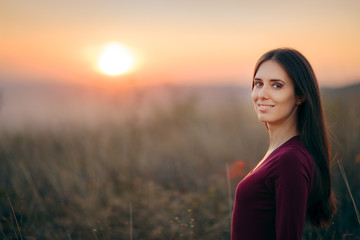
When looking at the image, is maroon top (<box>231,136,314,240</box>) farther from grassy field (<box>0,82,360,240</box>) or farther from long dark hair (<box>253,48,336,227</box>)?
grassy field (<box>0,82,360,240</box>)

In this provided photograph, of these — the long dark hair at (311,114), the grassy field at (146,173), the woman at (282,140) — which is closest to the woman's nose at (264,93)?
the woman at (282,140)

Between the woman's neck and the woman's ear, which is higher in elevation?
Result: the woman's ear

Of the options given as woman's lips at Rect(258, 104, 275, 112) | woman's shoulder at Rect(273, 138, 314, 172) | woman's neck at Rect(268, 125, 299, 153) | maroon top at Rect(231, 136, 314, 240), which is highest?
woman's lips at Rect(258, 104, 275, 112)

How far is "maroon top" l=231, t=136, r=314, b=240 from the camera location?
109 cm

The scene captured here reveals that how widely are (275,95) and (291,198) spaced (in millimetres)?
496

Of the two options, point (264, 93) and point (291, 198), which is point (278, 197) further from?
point (264, 93)

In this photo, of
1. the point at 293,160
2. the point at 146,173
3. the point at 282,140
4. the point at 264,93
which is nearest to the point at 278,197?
the point at 293,160

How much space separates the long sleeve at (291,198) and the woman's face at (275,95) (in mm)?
304

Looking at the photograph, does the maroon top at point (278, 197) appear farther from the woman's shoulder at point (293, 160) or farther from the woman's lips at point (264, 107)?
the woman's lips at point (264, 107)

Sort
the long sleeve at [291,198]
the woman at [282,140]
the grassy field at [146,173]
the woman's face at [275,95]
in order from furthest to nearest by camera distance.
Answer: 1. the grassy field at [146,173]
2. the woman's face at [275,95]
3. the woman at [282,140]
4. the long sleeve at [291,198]

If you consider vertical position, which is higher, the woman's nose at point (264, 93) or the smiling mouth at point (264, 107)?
the woman's nose at point (264, 93)

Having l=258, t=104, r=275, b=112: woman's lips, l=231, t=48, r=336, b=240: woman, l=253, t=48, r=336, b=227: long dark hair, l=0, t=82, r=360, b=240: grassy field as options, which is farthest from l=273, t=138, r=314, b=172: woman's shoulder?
l=0, t=82, r=360, b=240: grassy field

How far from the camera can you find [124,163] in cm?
464

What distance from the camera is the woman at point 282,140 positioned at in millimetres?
1234
